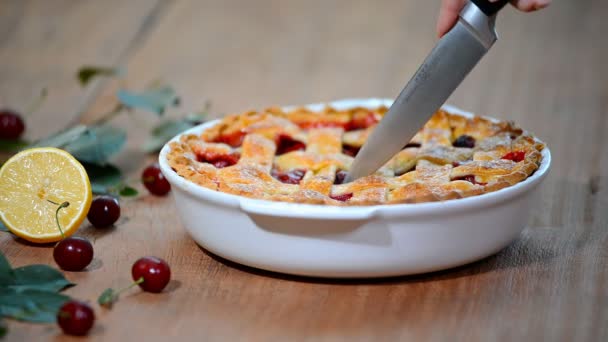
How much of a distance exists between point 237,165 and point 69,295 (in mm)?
548

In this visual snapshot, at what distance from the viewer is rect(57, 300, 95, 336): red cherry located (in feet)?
5.24

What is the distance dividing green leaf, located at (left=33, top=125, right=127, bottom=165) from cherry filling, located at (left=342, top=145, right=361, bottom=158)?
85cm

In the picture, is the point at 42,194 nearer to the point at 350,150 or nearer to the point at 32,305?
the point at 32,305

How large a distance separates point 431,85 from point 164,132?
144cm

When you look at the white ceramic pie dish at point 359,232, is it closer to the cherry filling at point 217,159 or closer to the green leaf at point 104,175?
the cherry filling at point 217,159

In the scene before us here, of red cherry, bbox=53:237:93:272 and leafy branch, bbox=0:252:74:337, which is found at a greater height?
leafy branch, bbox=0:252:74:337

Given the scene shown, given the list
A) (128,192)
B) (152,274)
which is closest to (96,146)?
(128,192)

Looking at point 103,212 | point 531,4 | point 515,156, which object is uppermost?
point 531,4

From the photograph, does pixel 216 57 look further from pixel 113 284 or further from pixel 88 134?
pixel 113 284

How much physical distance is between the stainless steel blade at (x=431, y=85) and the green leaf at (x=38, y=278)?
76 cm

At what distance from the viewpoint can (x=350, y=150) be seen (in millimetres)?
2391

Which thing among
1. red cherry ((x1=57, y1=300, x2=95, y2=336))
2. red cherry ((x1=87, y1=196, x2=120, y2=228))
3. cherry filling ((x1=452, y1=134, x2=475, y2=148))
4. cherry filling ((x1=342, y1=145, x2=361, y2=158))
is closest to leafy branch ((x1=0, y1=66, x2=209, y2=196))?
red cherry ((x1=87, y1=196, x2=120, y2=228))

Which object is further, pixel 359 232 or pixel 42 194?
pixel 42 194

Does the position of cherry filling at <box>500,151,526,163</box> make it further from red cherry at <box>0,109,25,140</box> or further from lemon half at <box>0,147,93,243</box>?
red cherry at <box>0,109,25,140</box>
